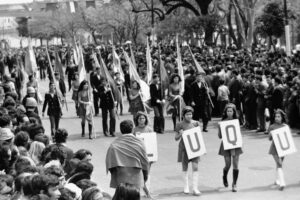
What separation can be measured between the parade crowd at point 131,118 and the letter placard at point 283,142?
0.52 ft

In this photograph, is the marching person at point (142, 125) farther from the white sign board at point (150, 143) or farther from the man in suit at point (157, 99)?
the man in suit at point (157, 99)

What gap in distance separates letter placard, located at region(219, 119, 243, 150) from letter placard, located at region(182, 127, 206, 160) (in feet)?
1.39

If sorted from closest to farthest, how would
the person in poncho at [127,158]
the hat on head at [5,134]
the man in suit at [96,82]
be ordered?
the person in poncho at [127,158] → the hat on head at [5,134] → the man in suit at [96,82]

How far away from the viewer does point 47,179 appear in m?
6.79

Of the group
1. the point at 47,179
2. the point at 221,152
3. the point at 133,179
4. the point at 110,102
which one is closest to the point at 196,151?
the point at 221,152

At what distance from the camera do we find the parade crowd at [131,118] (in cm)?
757

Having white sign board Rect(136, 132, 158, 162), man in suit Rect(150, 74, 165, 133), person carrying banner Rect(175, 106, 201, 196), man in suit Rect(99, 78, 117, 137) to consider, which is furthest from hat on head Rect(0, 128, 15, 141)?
man in suit Rect(150, 74, 165, 133)

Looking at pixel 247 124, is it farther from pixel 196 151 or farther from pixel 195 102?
pixel 196 151

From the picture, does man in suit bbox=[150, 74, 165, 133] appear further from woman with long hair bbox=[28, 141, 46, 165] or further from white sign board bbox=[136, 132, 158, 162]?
woman with long hair bbox=[28, 141, 46, 165]

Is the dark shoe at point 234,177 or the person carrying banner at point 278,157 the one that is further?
the person carrying banner at point 278,157

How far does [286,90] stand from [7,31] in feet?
379

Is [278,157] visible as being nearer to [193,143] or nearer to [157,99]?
[193,143]

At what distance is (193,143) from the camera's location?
37.6 ft

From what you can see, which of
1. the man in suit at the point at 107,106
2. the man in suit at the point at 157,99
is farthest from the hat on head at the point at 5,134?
the man in suit at the point at 157,99
